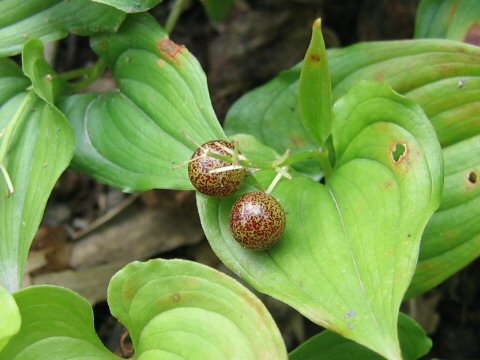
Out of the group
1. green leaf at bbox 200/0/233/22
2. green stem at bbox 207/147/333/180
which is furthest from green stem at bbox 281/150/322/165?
green leaf at bbox 200/0/233/22

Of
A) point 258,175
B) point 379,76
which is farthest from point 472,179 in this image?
point 258,175

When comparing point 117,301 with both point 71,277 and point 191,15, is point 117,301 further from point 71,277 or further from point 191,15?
point 191,15

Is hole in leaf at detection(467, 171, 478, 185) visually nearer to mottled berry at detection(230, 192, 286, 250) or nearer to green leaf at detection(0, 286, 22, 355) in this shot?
mottled berry at detection(230, 192, 286, 250)

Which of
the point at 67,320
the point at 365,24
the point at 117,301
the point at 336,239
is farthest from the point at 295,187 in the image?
the point at 365,24

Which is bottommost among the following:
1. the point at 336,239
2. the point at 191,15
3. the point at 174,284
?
the point at 191,15

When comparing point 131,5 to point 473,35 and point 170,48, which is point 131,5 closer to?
point 170,48

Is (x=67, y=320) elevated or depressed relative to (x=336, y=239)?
depressed

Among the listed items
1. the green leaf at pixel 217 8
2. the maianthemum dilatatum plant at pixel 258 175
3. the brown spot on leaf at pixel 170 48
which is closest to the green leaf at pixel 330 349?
the maianthemum dilatatum plant at pixel 258 175
